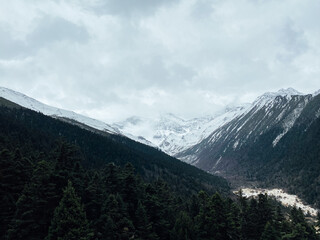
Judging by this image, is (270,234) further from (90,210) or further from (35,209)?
(35,209)

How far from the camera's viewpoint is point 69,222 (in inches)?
1058

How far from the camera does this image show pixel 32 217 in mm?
30906

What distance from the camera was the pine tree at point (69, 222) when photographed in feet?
86.6

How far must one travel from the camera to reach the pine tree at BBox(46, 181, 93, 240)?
86.6ft

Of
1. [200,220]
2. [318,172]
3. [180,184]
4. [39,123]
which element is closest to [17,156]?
[200,220]

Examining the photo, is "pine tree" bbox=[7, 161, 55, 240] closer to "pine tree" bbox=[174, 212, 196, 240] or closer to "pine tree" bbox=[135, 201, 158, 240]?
"pine tree" bbox=[135, 201, 158, 240]

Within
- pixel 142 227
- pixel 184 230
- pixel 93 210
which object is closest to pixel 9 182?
pixel 93 210

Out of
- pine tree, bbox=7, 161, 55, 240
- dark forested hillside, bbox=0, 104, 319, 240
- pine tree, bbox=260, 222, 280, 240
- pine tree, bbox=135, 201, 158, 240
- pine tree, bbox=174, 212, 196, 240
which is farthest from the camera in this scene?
pine tree, bbox=260, 222, 280, 240

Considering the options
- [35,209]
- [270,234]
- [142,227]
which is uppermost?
[270,234]

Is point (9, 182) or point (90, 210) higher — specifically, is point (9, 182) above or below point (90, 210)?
above

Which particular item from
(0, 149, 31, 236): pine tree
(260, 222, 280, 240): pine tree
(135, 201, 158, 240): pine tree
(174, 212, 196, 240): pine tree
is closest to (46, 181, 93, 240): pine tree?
(0, 149, 31, 236): pine tree

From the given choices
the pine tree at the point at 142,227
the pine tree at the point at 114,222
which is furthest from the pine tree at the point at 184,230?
the pine tree at the point at 114,222

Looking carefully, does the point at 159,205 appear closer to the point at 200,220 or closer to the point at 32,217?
the point at 200,220

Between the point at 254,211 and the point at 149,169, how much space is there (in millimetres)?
147076
